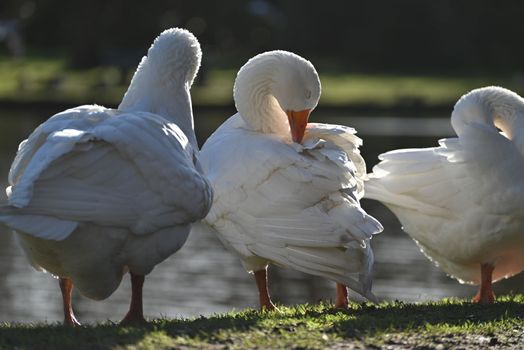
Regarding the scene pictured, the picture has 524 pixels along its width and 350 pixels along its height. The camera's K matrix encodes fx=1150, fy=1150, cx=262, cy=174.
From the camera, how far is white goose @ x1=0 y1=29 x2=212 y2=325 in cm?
683

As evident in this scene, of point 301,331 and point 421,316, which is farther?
point 421,316

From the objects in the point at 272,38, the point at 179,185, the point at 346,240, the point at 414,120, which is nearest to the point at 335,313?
the point at 346,240

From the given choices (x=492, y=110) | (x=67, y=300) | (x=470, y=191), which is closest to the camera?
(x=67, y=300)

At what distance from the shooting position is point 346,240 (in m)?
8.66

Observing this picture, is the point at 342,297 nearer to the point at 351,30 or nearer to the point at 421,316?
the point at 421,316

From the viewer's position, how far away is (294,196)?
888 cm

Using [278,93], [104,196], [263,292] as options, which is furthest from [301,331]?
[278,93]

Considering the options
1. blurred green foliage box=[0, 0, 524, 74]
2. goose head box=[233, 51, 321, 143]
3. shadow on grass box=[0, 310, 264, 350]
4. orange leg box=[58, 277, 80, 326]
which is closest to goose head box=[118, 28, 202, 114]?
goose head box=[233, 51, 321, 143]

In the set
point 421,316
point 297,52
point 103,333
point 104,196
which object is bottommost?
point 297,52

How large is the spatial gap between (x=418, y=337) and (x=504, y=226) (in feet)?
8.76

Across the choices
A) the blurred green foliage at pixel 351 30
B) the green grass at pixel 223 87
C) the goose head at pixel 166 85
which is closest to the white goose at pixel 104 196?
the goose head at pixel 166 85

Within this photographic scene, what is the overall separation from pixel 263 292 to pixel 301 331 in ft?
6.71

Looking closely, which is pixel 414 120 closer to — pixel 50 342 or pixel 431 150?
pixel 431 150

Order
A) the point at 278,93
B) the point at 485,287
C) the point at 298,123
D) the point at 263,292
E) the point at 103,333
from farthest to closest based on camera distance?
the point at 485,287 → the point at 278,93 → the point at 298,123 → the point at 263,292 → the point at 103,333
